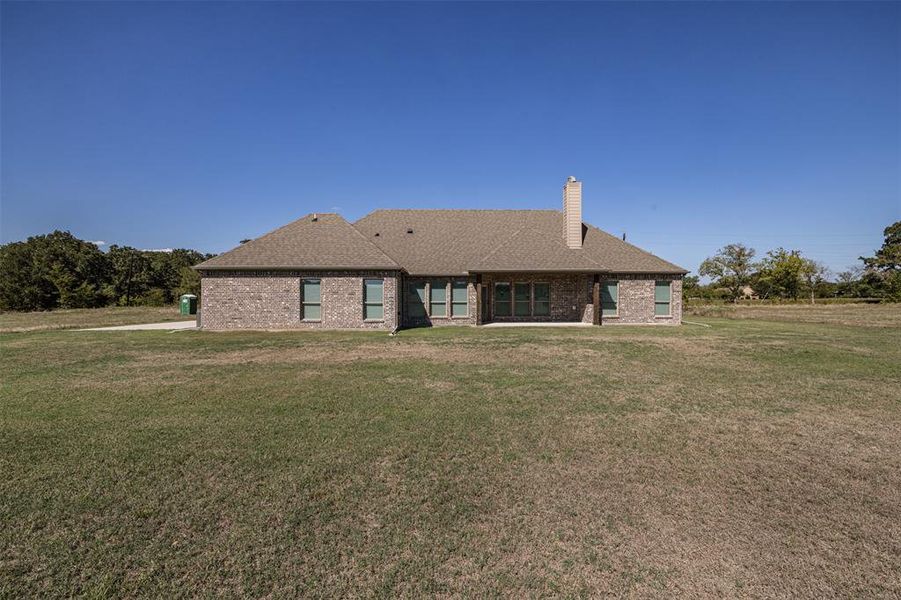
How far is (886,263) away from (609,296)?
54.0 metres

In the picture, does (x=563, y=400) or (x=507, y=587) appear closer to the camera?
(x=507, y=587)

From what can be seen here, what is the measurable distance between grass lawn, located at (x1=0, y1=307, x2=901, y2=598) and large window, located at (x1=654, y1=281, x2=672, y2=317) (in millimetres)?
13391

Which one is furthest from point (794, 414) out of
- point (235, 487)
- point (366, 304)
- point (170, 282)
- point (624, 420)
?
point (170, 282)

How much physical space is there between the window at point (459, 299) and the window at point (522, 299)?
8.67 ft

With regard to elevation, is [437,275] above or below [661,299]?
above

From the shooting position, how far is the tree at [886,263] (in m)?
48.8

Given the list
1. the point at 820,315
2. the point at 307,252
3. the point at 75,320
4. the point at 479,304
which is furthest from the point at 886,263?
the point at 75,320

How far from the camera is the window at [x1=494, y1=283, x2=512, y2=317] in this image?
74.1 feet

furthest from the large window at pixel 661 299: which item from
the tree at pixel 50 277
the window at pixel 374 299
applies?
the tree at pixel 50 277

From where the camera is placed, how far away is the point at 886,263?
5175cm

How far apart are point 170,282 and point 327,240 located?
41183mm

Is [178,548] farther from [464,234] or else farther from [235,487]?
[464,234]

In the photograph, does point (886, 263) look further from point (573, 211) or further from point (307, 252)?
point (307, 252)

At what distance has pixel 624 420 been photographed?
6094 millimetres
